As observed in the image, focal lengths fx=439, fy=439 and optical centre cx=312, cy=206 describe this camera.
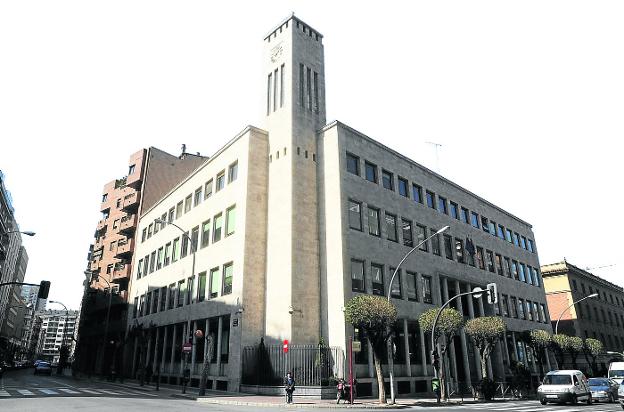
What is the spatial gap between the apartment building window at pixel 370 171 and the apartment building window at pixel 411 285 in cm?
749

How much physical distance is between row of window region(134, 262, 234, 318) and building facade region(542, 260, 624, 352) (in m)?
50.7

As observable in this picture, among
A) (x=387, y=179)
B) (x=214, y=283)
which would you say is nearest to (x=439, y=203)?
(x=387, y=179)

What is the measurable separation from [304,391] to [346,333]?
4258mm

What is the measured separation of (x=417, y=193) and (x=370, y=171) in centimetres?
628

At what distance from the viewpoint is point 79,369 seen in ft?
209

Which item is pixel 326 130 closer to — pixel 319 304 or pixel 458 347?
pixel 319 304

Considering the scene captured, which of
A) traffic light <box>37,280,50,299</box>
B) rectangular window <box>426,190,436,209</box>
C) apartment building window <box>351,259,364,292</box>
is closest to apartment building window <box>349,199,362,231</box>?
apartment building window <box>351,259,364,292</box>

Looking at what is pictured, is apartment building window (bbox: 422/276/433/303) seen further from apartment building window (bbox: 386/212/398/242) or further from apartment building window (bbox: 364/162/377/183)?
apartment building window (bbox: 364/162/377/183)

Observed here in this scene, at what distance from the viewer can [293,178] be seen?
1203 inches

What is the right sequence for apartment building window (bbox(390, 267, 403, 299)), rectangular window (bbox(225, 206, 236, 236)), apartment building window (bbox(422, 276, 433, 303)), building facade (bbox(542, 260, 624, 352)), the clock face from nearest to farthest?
apartment building window (bbox(390, 267, 403, 299)) → rectangular window (bbox(225, 206, 236, 236)) → apartment building window (bbox(422, 276, 433, 303)) → the clock face → building facade (bbox(542, 260, 624, 352))

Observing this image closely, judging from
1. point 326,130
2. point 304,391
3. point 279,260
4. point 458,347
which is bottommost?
point 304,391

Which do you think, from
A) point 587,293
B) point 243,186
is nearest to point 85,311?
point 243,186

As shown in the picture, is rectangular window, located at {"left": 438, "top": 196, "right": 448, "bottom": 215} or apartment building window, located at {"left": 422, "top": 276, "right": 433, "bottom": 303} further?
rectangular window, located at {"left": 438, "top": 196, "right": 448, "bottom": 215}

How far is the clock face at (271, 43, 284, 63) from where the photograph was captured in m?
35.6
